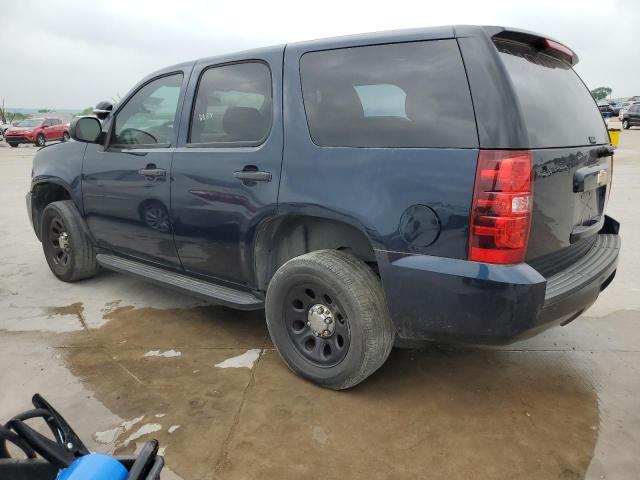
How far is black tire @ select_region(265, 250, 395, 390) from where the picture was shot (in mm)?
2445

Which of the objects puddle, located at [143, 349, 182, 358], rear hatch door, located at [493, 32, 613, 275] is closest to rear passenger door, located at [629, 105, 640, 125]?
rear hatch door, located at [493, 32, 613, 275]

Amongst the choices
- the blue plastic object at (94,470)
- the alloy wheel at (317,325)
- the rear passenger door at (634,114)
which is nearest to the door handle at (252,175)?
the alloy wheel at (317,325)

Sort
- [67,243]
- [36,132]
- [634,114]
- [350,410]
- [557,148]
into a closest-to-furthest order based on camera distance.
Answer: [557,148] → [350,410] → [67,243] → [36,132] → [634,114]

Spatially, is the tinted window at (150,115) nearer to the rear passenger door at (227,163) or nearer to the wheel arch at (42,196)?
the rear passenger door at (227,163)

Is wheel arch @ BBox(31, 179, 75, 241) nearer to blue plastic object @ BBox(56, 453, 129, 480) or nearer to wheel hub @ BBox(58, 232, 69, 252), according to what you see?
wheel hub @ BBox(58, 232, 69, 252)

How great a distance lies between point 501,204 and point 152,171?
2.27 metres

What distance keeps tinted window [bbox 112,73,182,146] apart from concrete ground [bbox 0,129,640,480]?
4.30ft

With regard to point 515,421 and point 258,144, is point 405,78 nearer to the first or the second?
point 258,144

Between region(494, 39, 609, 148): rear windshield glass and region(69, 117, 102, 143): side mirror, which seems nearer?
region(494, 39, 609, 148): rear windshield glass

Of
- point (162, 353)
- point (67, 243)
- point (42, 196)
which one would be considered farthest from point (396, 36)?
point (42, 196)

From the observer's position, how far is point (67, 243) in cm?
431

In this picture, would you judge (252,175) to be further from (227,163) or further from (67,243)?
(67,243)

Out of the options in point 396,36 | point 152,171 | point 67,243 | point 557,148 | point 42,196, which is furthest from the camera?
point 42,196

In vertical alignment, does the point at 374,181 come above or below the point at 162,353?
above
